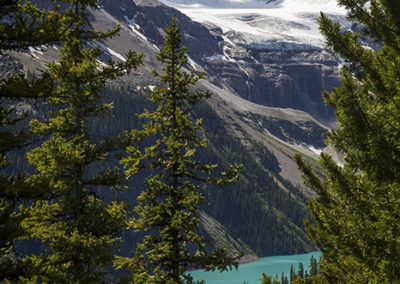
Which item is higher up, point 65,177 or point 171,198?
point 65,177

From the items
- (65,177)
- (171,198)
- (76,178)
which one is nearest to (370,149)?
(171,198)

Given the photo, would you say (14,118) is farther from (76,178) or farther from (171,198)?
(171,198)

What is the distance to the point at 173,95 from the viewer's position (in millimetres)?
13367

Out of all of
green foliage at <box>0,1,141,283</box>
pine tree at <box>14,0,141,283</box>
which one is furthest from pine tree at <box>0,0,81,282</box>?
pine tree at <box>14,0,141,283</box>

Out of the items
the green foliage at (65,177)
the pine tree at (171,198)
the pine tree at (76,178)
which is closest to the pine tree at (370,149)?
the pine tree at (171,198)

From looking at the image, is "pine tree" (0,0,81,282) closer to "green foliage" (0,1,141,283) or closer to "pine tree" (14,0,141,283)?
"green foliage" (0,1,141,283)

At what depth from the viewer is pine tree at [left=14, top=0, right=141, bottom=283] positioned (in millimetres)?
11477

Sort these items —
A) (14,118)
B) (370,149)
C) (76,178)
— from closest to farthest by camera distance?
(370,149) → (14,118) → (76,178)

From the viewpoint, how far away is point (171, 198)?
1259 cm

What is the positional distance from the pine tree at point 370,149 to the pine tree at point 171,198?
4646 millimetres

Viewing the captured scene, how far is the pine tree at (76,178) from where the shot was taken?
11.5 m

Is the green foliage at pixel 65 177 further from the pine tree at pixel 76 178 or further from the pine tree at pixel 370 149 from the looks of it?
the pine tree at pixel 370 149

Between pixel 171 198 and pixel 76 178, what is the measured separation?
3429mm

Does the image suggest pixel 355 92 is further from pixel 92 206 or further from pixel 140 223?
pixel 92 206
